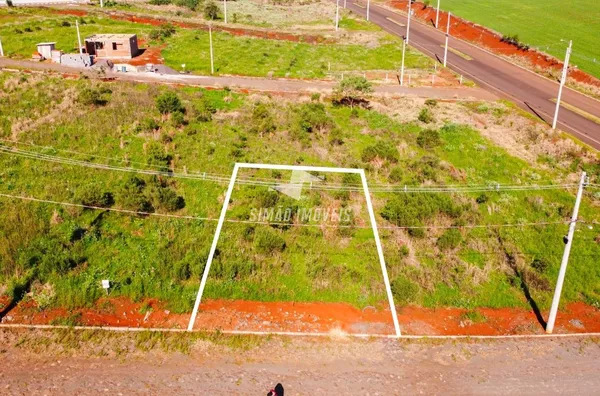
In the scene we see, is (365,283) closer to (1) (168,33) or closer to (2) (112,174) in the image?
(2) (112,174)

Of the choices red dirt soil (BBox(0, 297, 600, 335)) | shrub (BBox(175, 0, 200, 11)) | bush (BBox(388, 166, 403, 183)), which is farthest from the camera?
shrub (BBox(175, 0, 200, 11))

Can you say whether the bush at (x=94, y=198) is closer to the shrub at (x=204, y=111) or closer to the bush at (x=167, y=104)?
the bush at (x=167, y=104)

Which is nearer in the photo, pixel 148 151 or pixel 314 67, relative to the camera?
pixel 148 151

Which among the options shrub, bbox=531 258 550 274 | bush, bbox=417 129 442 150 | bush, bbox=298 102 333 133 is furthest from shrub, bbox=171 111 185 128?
shrub, bbox=531 258 550 274

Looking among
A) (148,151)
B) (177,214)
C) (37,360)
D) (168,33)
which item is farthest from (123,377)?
(168,33)

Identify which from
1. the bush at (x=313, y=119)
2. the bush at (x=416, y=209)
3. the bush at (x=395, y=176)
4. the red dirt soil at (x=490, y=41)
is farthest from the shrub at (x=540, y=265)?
the red dirt soil at (x=490, y=41)

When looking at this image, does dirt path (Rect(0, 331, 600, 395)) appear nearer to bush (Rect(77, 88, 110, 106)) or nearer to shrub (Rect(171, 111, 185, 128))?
shrub (Rect(171, 111, 185, 128))
